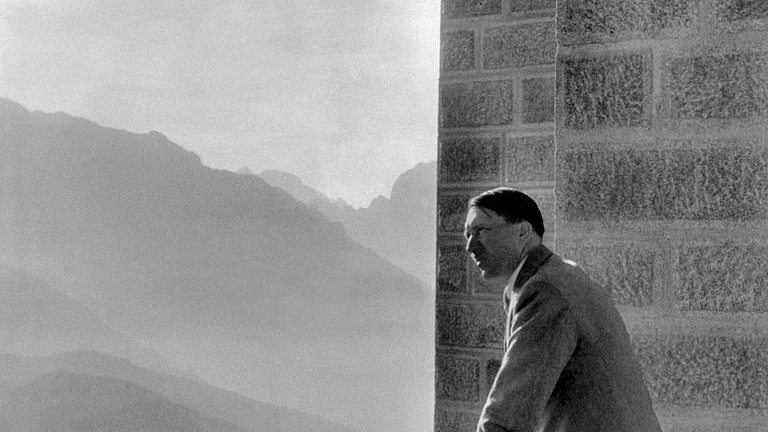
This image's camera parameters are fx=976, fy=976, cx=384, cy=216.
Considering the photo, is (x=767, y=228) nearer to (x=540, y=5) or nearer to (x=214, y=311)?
(x=540, y=5)

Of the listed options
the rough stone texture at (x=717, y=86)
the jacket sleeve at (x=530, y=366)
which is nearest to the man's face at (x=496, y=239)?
the jacket sleeve at (x=530, y=366)

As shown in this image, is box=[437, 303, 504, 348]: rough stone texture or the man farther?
box=[437, 303, 504, 348]: rough stone texture

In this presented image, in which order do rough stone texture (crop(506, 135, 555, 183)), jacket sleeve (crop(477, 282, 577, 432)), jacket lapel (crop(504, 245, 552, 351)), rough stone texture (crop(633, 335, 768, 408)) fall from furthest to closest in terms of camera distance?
rough stone texture (crop(506, 135, 555, 183)) < rough stone texture (crop(633, 335, 768, 408)) < jacket lapel (crop(504, 245, 552, 351)) < jacket sleeve (crop(477, 282, 577, 432))

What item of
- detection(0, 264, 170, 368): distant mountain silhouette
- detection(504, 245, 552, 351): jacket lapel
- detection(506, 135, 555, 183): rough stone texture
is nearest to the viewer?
detection(504, 245, 552, 351): jacket lapel

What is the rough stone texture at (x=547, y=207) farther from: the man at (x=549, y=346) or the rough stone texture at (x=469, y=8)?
the man at (x=549, y=346)

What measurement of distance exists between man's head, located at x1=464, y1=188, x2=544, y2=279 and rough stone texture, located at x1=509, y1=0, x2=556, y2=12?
207 centimetres

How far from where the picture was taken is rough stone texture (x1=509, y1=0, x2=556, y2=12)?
3500mm

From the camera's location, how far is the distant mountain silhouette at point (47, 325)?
20.9m

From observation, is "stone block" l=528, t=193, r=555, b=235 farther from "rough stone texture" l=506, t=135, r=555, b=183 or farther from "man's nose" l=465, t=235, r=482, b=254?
"man's nose" l=465, t=235, r=482, b=254

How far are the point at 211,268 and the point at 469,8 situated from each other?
71.5 feet

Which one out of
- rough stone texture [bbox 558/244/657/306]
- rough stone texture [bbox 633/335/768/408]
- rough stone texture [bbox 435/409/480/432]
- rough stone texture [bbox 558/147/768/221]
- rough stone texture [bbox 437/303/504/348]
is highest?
rough stone texture [bbox 558/147/768/221]

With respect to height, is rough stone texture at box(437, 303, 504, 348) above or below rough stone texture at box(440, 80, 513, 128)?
below

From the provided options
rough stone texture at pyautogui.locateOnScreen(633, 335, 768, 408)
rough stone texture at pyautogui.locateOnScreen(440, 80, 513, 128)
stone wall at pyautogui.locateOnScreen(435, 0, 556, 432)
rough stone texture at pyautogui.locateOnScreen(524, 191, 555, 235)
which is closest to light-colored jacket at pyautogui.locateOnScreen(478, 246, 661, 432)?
rough stone texture at pyautogui.locateOnScreen(633, 335, 768, 408)

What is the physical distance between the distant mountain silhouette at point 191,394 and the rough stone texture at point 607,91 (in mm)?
21239
